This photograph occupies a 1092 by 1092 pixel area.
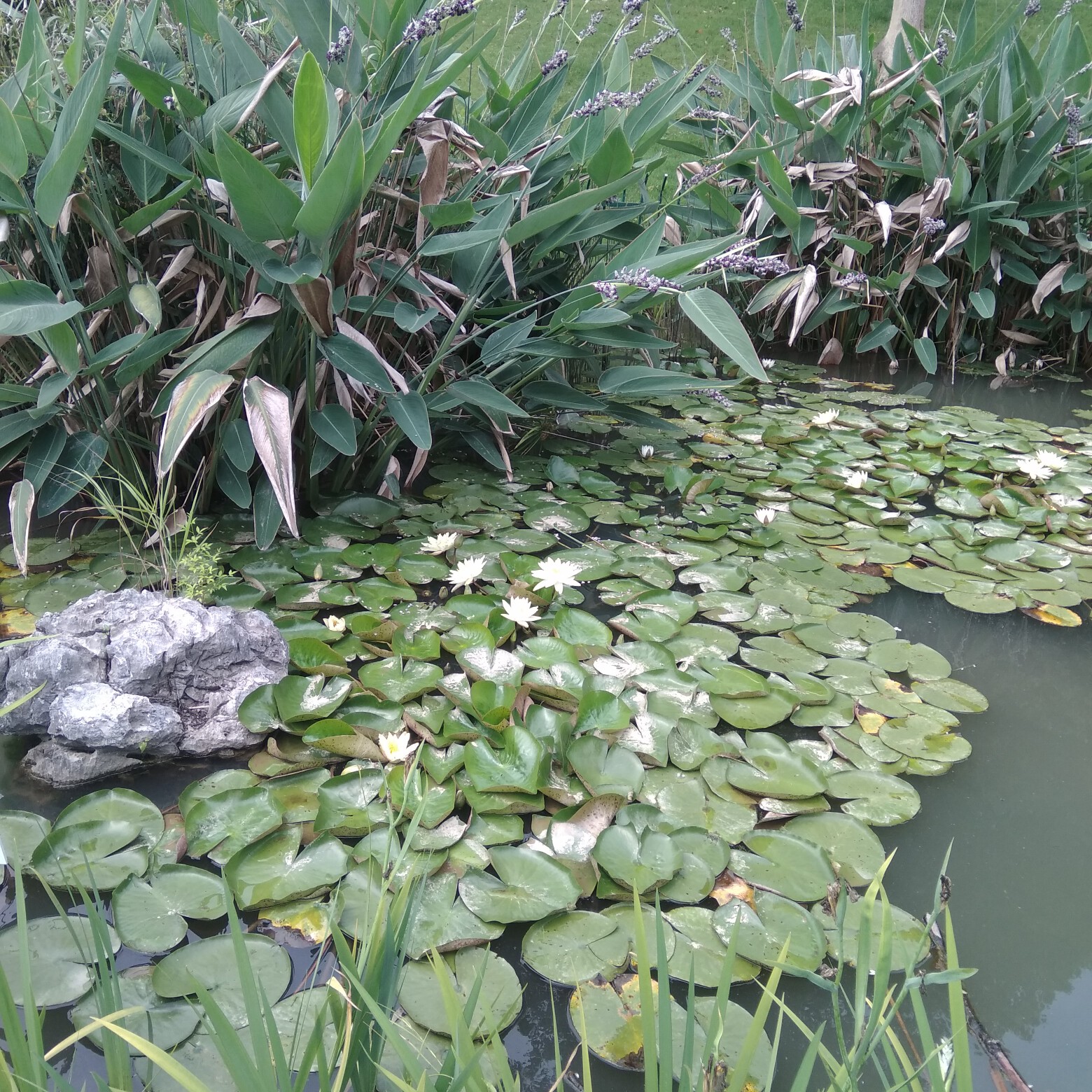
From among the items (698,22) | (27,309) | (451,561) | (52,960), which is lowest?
(52,960)

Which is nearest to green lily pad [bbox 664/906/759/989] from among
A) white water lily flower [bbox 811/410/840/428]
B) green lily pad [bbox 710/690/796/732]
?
green lily pad [bbox 710/690/796/732]

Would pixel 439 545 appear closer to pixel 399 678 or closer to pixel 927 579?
pixel 399 678

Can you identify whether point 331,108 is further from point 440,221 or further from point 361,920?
point 361,920

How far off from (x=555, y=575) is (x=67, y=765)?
794mm

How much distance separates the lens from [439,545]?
→ 1638 millimetres

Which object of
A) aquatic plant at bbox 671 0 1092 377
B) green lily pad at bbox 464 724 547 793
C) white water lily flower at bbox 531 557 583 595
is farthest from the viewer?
aquatic plant at bbox 671 0 1092 377

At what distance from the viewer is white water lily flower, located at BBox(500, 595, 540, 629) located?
1.42 m

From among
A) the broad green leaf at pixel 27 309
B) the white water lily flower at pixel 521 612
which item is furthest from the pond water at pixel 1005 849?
the broad green leaf at pixel 27 309

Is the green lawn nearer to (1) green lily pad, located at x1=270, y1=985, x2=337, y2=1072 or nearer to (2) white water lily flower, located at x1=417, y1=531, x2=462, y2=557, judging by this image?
(2) white water lily flower, located at x1=417, y1=531, x2=462, y2=557

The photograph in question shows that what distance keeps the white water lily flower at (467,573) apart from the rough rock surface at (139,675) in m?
0.34

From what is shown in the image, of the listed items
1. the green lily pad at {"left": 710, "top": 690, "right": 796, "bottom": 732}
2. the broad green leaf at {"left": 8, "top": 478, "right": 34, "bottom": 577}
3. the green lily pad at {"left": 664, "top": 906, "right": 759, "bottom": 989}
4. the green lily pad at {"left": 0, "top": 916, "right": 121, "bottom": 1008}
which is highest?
the broad green leaf at {"left": 8, "top": 478, "right": 34, "bottom": 577}

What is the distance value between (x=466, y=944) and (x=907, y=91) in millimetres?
3226

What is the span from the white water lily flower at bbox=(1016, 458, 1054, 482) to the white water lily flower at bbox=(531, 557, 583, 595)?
4.22ft

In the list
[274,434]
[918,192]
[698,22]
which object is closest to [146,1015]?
[274,434]
